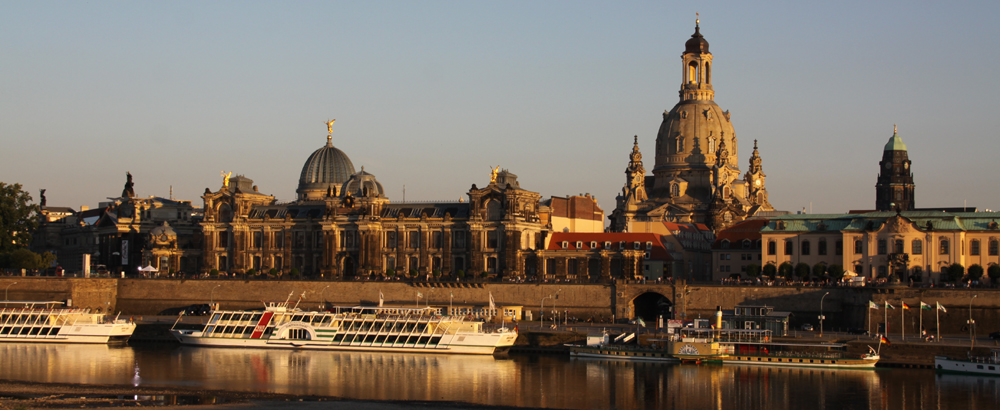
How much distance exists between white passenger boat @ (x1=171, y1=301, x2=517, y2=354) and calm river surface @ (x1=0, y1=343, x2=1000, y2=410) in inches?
81.5

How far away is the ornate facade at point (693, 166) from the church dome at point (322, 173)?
40.7 m

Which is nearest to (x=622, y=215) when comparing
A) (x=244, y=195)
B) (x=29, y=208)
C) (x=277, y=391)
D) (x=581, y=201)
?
(x=581, y=201)

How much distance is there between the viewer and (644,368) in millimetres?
85938

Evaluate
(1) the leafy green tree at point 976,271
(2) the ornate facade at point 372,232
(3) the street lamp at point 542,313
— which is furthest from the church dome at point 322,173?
(1) the leafy green tree at point 976,271

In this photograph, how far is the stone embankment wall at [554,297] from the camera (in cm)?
10081

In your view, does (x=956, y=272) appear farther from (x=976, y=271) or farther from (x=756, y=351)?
(x=756, y=351)

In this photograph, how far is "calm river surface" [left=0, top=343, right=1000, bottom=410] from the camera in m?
70.9

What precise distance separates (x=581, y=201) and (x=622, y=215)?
1698 centimetres

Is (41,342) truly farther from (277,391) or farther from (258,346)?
(277,391)

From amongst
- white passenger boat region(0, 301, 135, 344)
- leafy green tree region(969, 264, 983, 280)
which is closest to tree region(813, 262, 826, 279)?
leafy green tree region(969, 264, 983, 280)

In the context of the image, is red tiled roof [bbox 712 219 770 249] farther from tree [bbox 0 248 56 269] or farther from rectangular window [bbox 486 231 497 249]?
tree [bbox 0 248 56 269]

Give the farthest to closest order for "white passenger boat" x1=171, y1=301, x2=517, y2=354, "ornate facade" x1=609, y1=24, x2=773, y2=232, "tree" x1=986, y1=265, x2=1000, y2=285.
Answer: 1. "ornate facade" x1=609, y1=24, x2=773, y2=232
2. "tree" x1=986, y1=265, x2=1000, y2=285
3. "white passenger boat" x1=171, y1=301, x2=517, y2=354

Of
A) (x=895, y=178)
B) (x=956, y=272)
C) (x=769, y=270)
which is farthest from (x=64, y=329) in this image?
(x=895, y=178)

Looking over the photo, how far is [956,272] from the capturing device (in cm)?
10738
